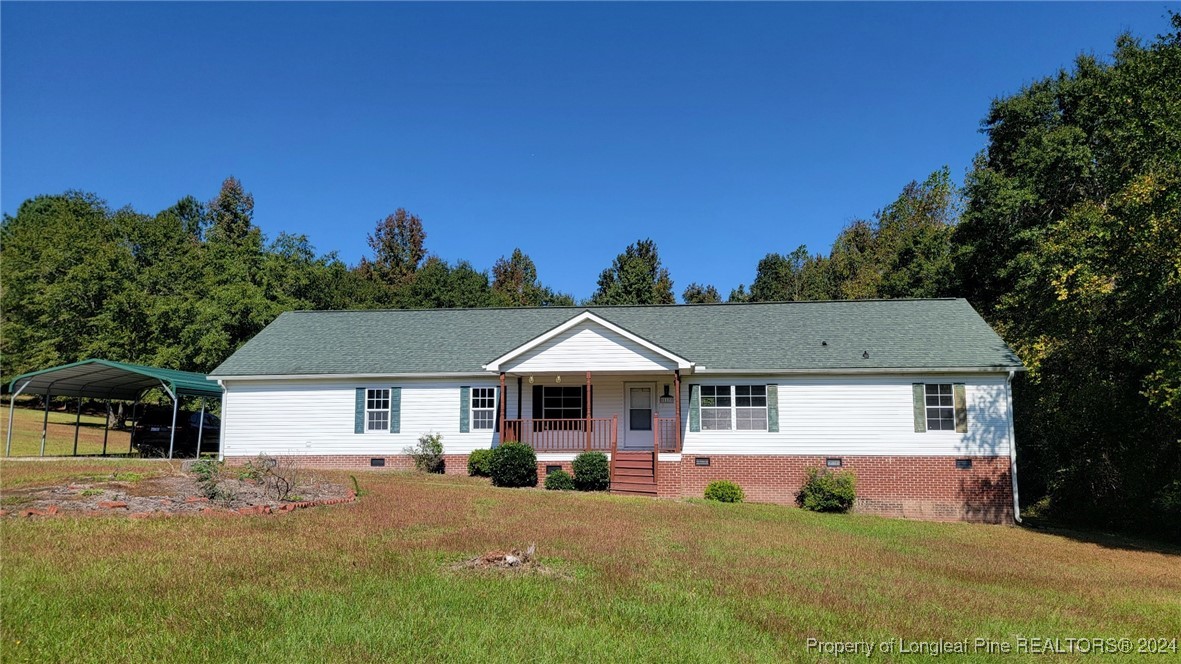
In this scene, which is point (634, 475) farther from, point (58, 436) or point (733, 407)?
point (58, 436)

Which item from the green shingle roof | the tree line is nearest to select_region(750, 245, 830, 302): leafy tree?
the tree line

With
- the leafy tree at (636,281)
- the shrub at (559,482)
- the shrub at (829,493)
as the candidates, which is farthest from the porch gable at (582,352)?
the leafy tree at (636,281)

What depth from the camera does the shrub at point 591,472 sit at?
19.6 m

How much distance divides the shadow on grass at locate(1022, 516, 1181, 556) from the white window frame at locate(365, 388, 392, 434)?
18.1m

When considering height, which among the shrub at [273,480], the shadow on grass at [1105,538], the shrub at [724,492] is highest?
the shrub at [273,480]

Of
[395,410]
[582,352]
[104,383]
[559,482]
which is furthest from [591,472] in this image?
[104,383]

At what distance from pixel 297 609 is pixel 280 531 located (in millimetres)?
3692

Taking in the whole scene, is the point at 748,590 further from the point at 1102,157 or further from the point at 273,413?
the point at 1102,157

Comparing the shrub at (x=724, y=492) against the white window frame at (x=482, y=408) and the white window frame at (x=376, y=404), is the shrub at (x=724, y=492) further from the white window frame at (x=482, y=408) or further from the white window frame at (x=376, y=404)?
the white window frame at (x=376, y=404)

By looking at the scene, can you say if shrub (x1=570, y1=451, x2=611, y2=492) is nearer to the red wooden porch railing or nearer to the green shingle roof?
the red wooden porch railing

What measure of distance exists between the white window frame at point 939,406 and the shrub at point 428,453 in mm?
13775

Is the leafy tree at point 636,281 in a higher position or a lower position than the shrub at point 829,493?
higher

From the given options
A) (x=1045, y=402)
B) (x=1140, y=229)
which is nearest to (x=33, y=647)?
(x=1140, y=229)

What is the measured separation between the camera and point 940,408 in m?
19.8
